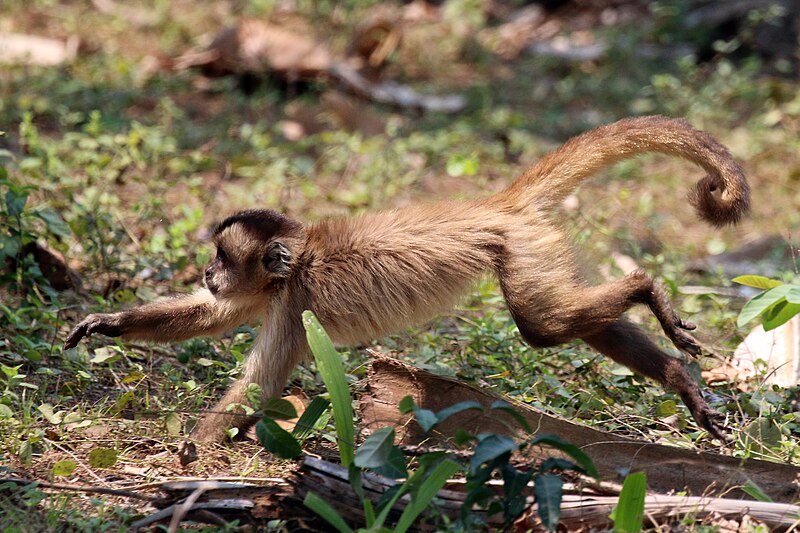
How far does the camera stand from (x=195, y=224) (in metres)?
7.05

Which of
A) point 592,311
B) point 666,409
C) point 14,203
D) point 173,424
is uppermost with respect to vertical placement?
point 14,203

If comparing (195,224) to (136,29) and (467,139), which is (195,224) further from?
(136,29)

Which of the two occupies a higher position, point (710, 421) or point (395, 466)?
point (395, 466)

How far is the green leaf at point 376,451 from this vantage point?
3.39 m

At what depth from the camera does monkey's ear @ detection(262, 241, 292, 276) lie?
194 inches

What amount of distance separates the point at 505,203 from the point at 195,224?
9.36 ft

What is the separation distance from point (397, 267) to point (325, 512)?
69.4 inches

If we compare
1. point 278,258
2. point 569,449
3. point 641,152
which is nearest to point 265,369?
point 278,258

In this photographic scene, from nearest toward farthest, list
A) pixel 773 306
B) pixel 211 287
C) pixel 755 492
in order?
pixel 755 492, pixel 773 306, pixel 211 287

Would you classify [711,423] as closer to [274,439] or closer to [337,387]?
[337,387]

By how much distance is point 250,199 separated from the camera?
785cm

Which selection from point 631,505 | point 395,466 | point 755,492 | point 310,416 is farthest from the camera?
point 310,416

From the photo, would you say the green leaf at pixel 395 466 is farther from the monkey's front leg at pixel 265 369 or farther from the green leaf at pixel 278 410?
the monkey's front leg at pixel 265 369

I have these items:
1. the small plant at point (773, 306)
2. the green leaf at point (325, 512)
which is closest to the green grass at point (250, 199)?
the small plant at point (773, 306)
